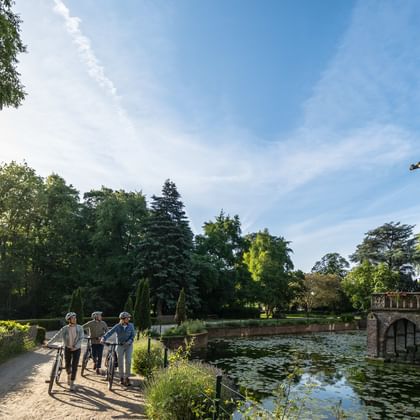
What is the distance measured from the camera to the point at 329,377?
→ 14578 millimetres

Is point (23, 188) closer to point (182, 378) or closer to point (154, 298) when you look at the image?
point (154, 298)

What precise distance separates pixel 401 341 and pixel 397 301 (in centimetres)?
206

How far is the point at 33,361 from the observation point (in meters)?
11.9

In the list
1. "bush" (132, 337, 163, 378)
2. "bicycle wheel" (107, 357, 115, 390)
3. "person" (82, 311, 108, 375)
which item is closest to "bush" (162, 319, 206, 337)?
"bush" (132, 337, 163, 378)

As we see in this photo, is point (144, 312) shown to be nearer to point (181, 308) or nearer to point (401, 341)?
point (181, 308)

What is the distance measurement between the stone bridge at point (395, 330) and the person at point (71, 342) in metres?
16.3

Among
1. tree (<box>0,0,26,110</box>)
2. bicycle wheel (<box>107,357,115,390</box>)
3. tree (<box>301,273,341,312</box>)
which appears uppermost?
tree (<box>0,0,26,110</box>)

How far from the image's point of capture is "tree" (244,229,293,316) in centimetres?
4466

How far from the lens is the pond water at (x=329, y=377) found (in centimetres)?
1020

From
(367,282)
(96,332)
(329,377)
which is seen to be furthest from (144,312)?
(367,282)

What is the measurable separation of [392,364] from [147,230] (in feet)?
81.4

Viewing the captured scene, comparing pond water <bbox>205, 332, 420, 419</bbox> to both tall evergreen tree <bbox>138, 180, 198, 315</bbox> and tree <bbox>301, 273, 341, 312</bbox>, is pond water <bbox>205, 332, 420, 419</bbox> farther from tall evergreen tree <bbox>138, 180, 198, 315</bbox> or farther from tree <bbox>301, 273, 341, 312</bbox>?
tree <bbox>301, 273, 341, 312</bbox>

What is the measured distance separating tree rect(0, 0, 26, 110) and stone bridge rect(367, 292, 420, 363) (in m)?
18.6

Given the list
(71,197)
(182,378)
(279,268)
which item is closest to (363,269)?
(279,268)
